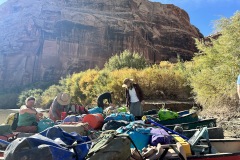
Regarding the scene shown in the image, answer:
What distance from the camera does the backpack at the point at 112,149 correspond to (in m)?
3.38

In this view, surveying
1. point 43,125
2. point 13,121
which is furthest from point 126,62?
point 43,125

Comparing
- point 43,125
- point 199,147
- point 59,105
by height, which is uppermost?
point 59,105

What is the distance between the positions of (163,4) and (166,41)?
60.1 ft

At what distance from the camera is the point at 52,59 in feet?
220

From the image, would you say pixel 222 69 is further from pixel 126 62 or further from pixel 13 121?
pixel 126 62

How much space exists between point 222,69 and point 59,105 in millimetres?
6702

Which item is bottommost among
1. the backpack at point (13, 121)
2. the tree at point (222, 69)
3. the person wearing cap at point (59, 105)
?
the backpack at point (13, 121)

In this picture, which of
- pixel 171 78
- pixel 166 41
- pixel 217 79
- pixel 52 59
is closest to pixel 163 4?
pixel 166 41

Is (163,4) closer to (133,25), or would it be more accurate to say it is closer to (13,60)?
(133,25)

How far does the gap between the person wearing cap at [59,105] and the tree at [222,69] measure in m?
6.45

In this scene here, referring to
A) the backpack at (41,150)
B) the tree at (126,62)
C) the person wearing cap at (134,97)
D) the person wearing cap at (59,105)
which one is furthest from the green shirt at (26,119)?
the tree at (126,62)

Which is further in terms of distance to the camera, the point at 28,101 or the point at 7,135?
the point at 28,101

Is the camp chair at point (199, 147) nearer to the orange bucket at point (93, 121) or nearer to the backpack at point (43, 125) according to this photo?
the orange bucket at point (93, 121)

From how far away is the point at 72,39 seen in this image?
67.8 m
